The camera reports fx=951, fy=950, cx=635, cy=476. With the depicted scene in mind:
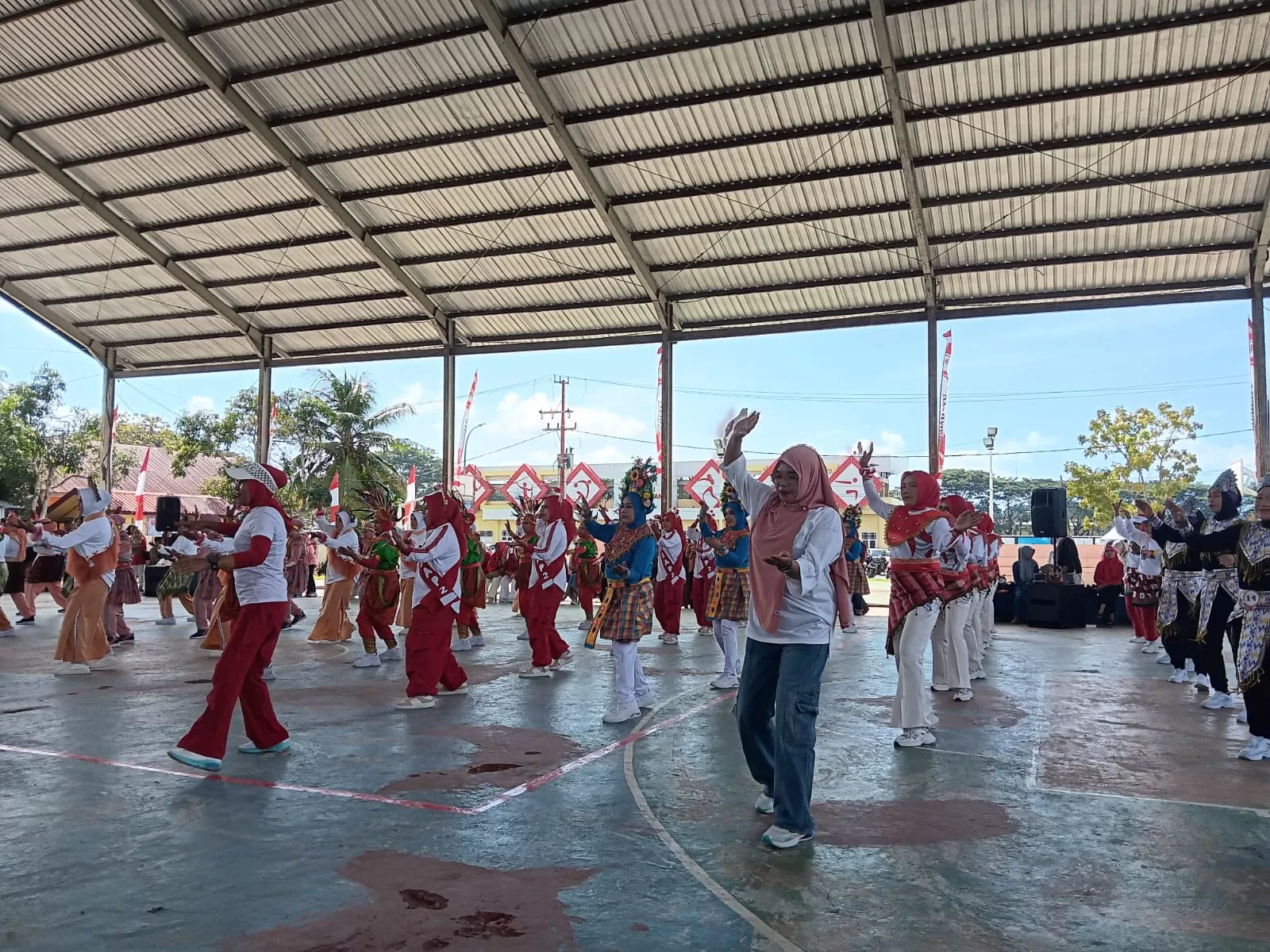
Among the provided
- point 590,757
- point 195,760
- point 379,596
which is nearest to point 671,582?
point 379,596

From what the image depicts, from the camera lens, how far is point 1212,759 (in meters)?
6.00

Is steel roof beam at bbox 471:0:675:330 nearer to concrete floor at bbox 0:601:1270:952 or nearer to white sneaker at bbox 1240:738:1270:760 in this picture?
concrete floor at bbox 0:601:1270:952

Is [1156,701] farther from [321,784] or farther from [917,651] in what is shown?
[321,784]

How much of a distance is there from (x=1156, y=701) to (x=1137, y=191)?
1029 cm

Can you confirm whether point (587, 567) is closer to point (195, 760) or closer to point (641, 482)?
point (641, 482)

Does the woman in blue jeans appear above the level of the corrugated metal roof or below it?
below

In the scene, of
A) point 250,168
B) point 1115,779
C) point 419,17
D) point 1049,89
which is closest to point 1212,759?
point 1115,779

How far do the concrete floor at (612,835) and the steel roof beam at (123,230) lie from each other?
13.9 metres

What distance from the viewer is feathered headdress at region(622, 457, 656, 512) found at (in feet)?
24.3

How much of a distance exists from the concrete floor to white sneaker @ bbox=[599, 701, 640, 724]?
114 millimetres

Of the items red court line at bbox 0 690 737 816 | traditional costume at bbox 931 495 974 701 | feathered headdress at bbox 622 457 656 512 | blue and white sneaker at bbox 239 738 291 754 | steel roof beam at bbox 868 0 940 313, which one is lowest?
red court line at bbox 0 690 737 816

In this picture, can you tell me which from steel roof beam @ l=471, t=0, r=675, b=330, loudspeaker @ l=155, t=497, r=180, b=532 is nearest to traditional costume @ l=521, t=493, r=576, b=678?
steel roof beam @ l=471, t=0, r=675, b=330

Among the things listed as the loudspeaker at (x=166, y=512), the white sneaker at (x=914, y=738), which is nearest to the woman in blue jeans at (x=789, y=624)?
the white sneaker at (x=914, y=738)

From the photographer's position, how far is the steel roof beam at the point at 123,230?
57.5 ft
